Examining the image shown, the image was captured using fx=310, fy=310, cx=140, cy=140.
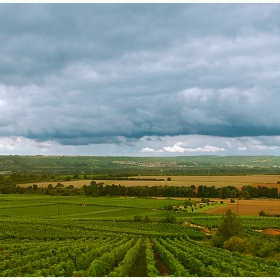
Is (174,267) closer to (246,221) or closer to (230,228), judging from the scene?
(230,228)

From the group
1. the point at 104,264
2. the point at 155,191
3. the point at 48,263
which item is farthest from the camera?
the point at 155,191

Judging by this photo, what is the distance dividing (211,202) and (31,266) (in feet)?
313

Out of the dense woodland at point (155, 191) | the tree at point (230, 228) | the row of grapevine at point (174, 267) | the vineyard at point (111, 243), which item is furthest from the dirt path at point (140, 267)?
the dense woodland at point (155, 191)

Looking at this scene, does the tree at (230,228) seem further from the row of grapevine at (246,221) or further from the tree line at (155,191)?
the tree line at (155,191)

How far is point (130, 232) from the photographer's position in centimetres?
6088

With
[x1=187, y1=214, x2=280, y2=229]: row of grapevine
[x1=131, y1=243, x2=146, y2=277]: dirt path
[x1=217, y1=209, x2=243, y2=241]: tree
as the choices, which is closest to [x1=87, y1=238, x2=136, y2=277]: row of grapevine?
[x1=131, y1=243, x2=146, y2=277]: dirt path

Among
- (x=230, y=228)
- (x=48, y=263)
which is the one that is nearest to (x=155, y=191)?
(x=230, y=228)

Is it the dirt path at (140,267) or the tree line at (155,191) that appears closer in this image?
the dirt path at (140,267)

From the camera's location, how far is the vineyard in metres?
25.8

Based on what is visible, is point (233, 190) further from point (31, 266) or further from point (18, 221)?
point (31, 266)

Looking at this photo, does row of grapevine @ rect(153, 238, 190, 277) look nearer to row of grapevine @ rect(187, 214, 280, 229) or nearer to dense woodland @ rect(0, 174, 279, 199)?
row of grapevine @ rect(187, 214, 280, 229)

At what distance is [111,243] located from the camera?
45.2m

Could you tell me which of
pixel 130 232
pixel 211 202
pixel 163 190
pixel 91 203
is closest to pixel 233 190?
pixel 211 202

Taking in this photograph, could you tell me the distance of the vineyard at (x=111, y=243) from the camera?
84.5 ft
